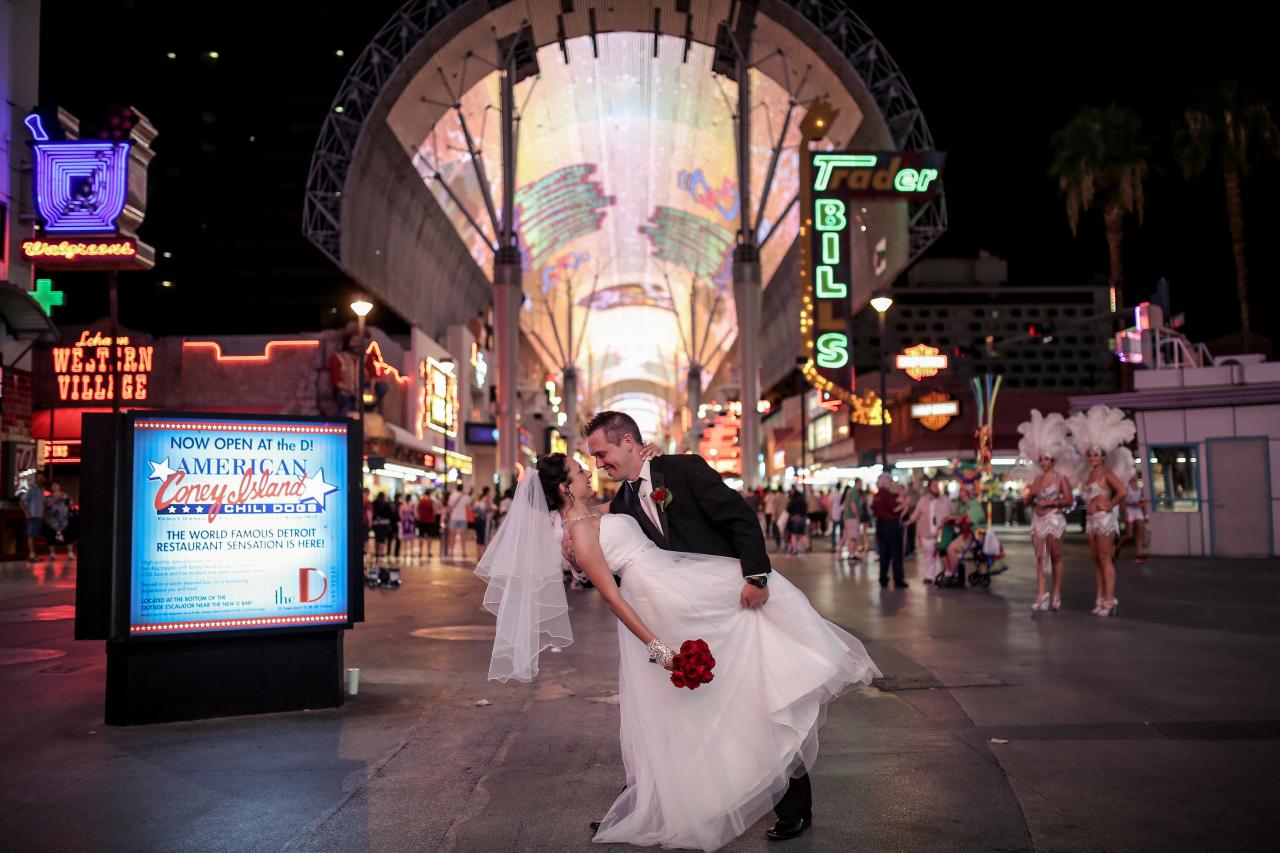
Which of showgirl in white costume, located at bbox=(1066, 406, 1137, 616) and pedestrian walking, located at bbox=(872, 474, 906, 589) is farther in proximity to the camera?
pedestrian walking, located at bbox=(872, 474, 906, 589)

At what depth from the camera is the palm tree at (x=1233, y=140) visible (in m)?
38.5

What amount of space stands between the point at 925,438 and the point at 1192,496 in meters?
22.6

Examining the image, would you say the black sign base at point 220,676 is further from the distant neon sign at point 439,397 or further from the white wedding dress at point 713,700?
the distant neon sign at point 439,397

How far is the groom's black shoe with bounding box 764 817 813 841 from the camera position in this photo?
4.59m

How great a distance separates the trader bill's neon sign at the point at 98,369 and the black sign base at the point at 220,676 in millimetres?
34016

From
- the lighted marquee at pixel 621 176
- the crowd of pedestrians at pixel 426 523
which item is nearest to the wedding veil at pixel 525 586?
the crowd of pedestrians at pixel 426 523

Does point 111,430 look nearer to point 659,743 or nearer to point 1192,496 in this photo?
point 659,743

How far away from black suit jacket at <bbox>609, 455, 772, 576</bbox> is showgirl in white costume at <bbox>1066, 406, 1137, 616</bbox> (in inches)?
359

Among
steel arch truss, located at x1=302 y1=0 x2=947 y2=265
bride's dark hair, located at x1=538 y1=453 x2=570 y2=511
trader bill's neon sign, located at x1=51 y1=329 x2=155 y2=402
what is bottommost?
bride's dark hair, located at x1=538 y1=453 x2=570 y2=511

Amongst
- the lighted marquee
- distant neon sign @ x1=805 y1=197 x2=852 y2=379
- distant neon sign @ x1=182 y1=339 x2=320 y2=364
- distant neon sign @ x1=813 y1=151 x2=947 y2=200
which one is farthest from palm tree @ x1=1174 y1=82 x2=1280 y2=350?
distant neon sign @ x1=182 y1=339 x2=320 y2=364

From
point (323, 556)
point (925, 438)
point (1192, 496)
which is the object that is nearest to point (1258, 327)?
point (925, 438)

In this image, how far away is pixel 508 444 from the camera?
48.5m

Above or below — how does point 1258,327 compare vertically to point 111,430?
above

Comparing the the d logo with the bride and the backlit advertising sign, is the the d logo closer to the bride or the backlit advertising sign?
the backlit advertising sign
